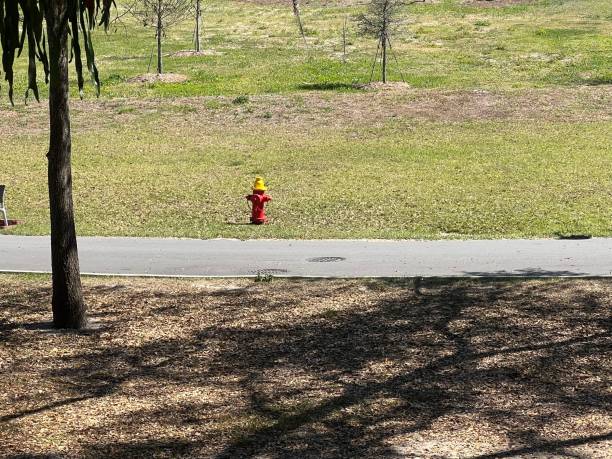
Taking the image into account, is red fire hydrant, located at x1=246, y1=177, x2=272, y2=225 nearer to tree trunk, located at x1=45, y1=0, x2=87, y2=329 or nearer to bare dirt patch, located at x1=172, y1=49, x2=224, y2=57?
tree trunk, located at x1=45, y1=0, x2=87, y2=329

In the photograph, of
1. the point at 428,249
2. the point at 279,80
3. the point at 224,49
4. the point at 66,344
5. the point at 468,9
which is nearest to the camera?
the point at 66,344

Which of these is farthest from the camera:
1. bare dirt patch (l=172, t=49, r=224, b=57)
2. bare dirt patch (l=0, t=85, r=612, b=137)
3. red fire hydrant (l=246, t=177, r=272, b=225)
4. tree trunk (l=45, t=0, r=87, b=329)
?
bare dirt patch (l=172, t=49, r=224, b=57)

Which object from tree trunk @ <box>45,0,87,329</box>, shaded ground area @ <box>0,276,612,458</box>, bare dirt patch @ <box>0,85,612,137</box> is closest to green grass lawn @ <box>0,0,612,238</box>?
bare dirt patch @ <box>0,85,612,137</box>

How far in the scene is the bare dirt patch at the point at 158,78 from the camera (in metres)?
37.8

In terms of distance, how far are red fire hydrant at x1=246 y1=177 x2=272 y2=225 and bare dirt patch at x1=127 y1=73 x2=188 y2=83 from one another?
2072 cm

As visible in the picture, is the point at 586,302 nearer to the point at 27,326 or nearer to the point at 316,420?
the point at 316,420

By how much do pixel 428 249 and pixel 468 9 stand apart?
143 feet

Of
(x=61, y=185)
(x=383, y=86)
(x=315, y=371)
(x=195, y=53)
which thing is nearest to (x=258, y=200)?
(x=61, y=185)

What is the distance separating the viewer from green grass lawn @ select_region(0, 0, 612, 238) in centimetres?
1867

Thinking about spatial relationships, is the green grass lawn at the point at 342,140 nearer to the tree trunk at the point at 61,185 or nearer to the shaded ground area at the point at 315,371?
the shaded ground area at the point at 315,371

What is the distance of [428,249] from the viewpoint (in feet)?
50.2

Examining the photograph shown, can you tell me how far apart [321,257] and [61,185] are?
5.36 metres

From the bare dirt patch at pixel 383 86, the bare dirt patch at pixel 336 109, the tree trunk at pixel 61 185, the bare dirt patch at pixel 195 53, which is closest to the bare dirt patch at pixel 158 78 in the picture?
the bare dirt patch at pixel 336 109

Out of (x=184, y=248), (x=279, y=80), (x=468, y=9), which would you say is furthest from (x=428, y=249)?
(x=468, y=9)
